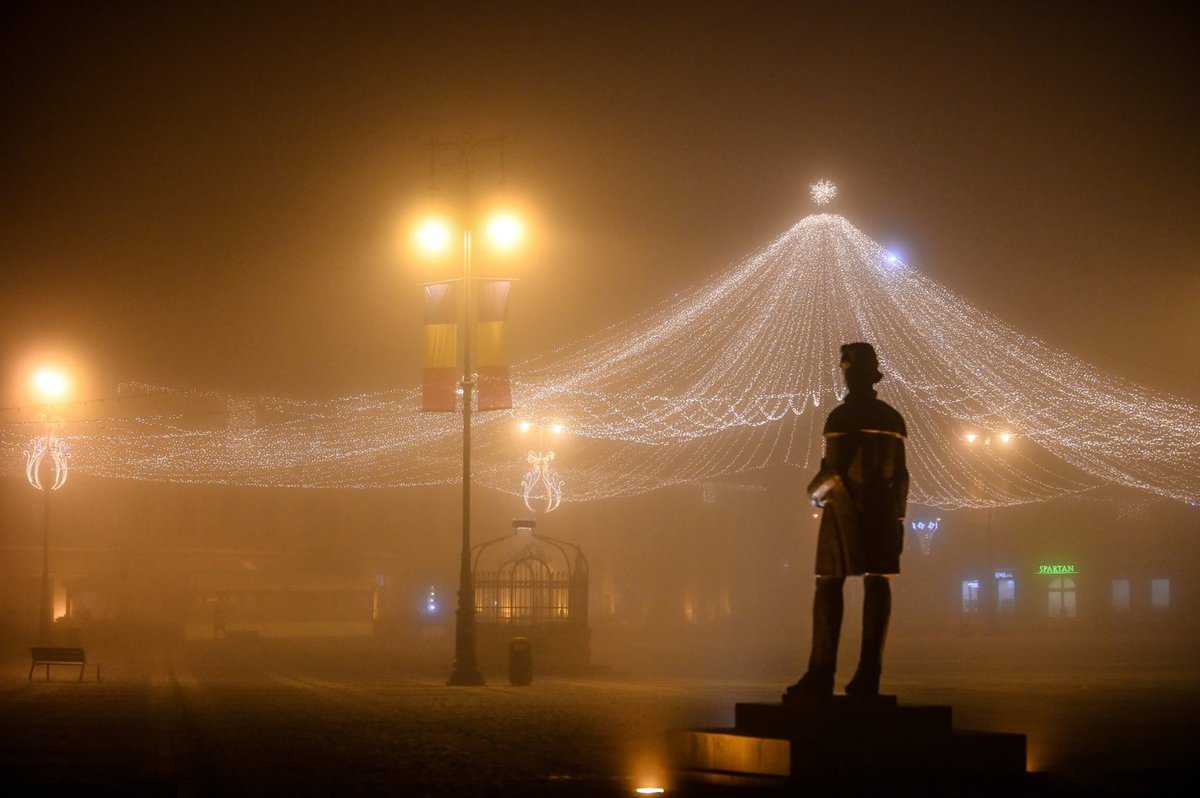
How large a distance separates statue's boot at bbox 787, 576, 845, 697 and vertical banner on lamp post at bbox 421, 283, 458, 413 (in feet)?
53.8

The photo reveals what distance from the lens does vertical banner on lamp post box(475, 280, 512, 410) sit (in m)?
28.4

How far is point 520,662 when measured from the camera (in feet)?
96.6

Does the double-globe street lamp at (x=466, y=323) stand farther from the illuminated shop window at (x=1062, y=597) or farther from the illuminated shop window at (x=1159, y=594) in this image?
the illuminated shop window at (x=1159, y=594)

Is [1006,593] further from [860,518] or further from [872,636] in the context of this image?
[860,518]

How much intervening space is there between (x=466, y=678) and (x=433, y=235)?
342 inches

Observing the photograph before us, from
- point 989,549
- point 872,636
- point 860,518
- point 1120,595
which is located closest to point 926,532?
point 989,549

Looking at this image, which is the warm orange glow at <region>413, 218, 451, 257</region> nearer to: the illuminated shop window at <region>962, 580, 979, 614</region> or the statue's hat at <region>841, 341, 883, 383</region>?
the statue's hat at <region>841, 341, 883, 383</region>

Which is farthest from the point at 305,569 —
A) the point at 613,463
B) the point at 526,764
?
the point at 526,764

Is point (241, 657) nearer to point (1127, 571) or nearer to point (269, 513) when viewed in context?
point (269, 513)

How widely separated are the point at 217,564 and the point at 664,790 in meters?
62.9

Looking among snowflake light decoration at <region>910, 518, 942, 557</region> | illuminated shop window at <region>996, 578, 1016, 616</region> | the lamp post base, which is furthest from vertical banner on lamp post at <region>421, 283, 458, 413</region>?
illuminated shop window at <region>996, 578, 1016, 616</region>

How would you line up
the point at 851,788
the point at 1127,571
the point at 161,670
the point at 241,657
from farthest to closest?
the point at 1127,571, the point at 241,657, the point at 161,670, the point at 851,788

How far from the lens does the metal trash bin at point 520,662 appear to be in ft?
96.6

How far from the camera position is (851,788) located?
439 inches
